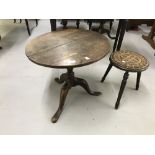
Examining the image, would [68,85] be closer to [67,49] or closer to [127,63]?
[67,49]

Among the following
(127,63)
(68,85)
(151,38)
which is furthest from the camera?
(151,38)

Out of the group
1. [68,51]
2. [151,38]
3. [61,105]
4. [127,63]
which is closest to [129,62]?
[127,63]

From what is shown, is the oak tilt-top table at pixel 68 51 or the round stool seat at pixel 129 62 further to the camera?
the round stool seat at pixel 129 62

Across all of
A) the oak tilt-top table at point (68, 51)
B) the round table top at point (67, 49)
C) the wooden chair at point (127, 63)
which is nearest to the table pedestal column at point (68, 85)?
the oak tilt-top table at point (68, 51)

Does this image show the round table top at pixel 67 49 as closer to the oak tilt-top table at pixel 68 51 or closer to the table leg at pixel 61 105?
the oak tilt-top table at pixel 68 51

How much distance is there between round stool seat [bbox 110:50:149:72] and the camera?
1604 mm

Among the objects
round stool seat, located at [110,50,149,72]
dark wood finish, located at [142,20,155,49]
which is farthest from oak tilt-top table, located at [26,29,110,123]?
dark wood finish, located at [142,20,155,49]

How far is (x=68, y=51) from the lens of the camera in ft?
5.01

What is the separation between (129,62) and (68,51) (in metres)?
0.58

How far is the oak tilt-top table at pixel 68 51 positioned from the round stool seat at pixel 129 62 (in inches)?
7.7

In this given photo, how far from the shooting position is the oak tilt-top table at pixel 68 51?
1388 millimetres

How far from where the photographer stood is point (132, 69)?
5.23ft

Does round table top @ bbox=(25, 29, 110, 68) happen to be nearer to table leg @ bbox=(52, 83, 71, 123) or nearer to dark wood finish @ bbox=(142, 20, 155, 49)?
table leg @ bbox=(52, 83, 71, 123)
